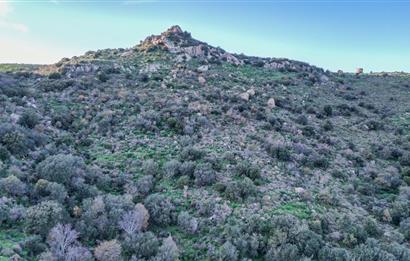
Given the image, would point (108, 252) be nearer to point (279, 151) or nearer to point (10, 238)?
point (10, 238)

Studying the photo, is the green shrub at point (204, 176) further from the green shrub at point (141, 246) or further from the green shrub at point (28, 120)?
the green shrub at point (28, 120)

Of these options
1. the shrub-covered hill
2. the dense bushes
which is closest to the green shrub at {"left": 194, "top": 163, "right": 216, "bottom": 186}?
the shrub-covered hill

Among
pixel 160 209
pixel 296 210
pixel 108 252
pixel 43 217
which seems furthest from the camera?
pixel 296 210

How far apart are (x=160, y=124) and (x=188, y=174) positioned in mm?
7667

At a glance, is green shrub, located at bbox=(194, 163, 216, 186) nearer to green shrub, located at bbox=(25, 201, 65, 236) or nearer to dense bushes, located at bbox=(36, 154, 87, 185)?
dense bushes, located at bbox=(36, 154, 87, 185)

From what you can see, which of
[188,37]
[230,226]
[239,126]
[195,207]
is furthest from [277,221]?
[188,37]

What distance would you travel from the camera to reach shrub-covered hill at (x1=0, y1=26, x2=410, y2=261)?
45.4 ft

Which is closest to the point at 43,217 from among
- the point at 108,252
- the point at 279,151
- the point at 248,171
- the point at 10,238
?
the point at 10,238

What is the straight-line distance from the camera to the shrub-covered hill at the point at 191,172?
13.8m

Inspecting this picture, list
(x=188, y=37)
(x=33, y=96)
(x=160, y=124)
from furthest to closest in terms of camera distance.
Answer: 1. (x=188, y=37)
2. (x=33, y=96)
3. (x=160, y=124)

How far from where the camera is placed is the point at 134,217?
14.6 meters

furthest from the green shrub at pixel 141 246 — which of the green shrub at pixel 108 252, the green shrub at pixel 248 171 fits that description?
the green shrub at pixel 248 171

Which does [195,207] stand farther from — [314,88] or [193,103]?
[314,88]

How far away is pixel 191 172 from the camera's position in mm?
19078
